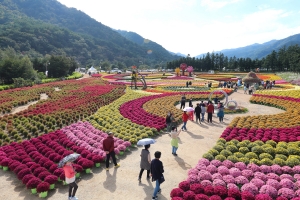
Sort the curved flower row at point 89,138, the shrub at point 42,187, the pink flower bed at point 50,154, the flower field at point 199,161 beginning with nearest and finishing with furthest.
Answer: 1. the flower field at point 199,161
2. the shrub at point 42,187
3. the pink flower bed at point 50,154
4. the curved flower row at point 89,138

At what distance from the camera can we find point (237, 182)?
8023 mm

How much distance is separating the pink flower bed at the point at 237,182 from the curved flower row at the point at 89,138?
14.6 feet

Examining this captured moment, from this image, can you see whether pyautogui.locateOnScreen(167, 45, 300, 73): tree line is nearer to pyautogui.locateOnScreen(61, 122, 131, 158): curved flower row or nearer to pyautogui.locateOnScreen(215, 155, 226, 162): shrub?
pyautogui.locateOnScreen(215, 155, 226, 162): shrub

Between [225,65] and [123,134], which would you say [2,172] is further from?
[225,65]

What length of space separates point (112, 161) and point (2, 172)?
4873 millimetres

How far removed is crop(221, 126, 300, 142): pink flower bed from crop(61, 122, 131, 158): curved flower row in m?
5.90

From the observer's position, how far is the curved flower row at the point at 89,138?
11.5 m

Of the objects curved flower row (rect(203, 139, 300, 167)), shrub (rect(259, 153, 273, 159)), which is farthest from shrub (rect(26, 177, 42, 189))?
shrub (rect(259, 153, 273, 159))

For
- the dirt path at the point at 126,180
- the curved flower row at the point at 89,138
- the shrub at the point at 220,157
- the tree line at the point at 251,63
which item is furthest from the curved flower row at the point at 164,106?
the tree line at the point at 251,63

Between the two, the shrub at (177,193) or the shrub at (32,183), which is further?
the shrub at (32,183)

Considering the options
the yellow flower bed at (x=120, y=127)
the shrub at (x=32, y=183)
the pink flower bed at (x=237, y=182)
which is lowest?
the shrub at (x=32, y=183)

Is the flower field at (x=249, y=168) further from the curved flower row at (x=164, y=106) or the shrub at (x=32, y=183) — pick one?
the curved flower row at (x=164, y=106)

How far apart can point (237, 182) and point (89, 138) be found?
27.3 feet

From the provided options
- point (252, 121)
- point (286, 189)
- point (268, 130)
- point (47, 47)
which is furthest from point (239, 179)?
point (47, 47)
